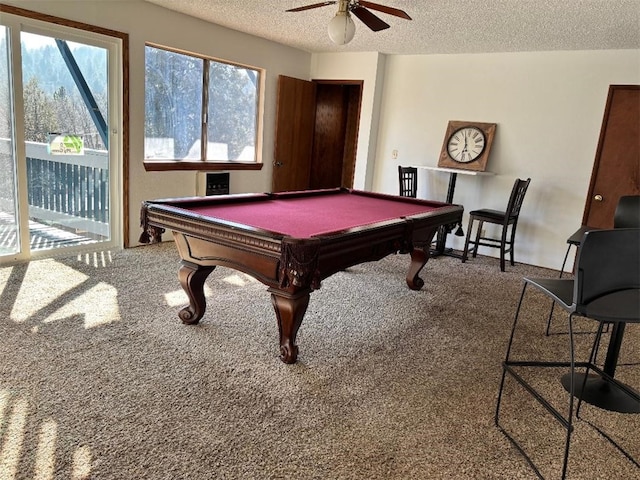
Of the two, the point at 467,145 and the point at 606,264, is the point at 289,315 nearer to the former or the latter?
the point at 606,264

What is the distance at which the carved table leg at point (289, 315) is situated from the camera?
241 centimetres

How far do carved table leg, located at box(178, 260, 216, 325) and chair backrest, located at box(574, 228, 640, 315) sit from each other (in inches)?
78.4

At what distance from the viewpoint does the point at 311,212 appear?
122 inches

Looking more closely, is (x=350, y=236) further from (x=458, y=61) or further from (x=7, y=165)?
(x=458, y=61)

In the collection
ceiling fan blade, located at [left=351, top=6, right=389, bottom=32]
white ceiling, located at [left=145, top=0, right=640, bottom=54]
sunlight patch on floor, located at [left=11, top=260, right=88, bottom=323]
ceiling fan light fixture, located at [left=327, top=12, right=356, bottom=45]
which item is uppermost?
white ceiling, located at [left=145, top=0, right=640, bottom=54]

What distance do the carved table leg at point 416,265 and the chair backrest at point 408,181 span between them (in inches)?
63.2

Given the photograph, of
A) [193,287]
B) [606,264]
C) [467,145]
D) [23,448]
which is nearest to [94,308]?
[193,287]

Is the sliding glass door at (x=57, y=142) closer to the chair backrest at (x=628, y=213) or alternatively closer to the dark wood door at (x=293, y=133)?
the dark wood door at (x=293, y=133)

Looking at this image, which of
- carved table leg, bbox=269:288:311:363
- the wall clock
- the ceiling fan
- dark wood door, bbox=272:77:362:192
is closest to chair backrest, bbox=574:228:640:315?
carved table leg, bbox=269:288:311:363

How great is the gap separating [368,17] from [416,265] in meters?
2.00

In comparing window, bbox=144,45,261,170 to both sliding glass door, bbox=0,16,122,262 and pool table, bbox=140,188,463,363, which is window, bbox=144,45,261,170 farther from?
pool table, bbox=140,188,463,363

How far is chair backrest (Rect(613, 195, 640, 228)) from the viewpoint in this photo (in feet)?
10.6

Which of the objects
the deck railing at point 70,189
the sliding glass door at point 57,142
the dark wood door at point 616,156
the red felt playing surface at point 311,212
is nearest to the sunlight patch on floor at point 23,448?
the red felt playing surface at point 311,212

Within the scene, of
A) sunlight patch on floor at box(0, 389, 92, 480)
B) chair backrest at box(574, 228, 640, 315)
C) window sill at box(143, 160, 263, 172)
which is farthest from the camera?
window sill at box(143, 160, 263, 172)
